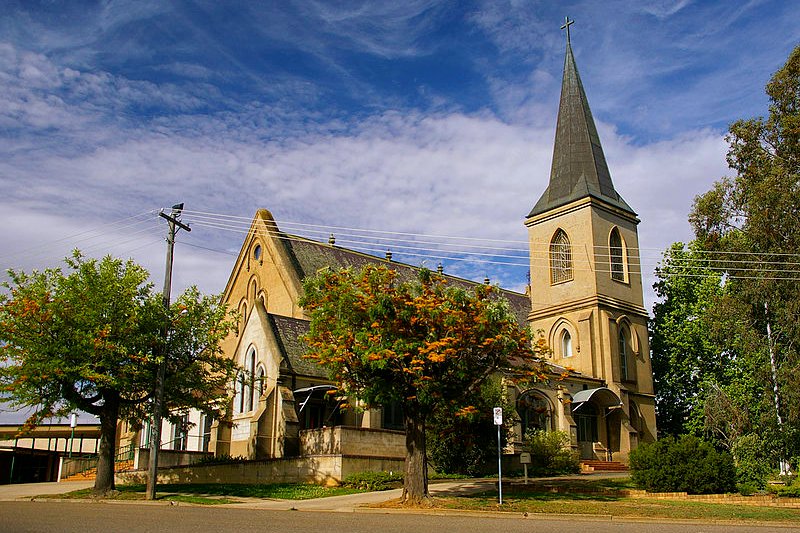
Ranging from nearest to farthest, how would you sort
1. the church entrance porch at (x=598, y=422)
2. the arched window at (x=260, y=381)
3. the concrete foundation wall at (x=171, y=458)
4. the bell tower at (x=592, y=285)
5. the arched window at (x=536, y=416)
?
the arched window at (x=260, y=381)
the concrete foundation wall at (x=171, y=458)
the arched window at (x=536, y=416)
the church entrance porch at (x=598, y=422)
the bell tower at (x=592, y=285)

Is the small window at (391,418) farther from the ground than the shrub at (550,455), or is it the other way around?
the small window at (391,418)

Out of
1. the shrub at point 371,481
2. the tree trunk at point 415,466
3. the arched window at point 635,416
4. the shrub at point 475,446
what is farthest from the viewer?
the arched window at point 635,416

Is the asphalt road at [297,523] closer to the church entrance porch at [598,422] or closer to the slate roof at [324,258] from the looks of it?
the slate roof at [324,258]

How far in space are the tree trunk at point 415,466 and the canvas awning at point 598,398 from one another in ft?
66.6

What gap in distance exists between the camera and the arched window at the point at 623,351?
1762 inches

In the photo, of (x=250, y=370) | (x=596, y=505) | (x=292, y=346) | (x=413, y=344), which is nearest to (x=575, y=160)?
(x=292, y=346)

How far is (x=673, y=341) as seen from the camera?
151 ft

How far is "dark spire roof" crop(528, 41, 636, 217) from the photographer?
47.6 meters

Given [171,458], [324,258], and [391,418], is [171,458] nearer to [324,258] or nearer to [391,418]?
[391,418]

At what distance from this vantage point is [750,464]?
86.5 ft

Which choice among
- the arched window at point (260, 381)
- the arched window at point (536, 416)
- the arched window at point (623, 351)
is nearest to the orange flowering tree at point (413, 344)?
the arched window at point (260, 381)

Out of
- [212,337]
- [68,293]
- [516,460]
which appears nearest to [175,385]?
[212,337]

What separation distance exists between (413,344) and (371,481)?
782cm

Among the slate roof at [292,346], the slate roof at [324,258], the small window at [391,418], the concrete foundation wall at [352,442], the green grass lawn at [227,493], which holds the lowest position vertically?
the green grass lawn at [227,493]
